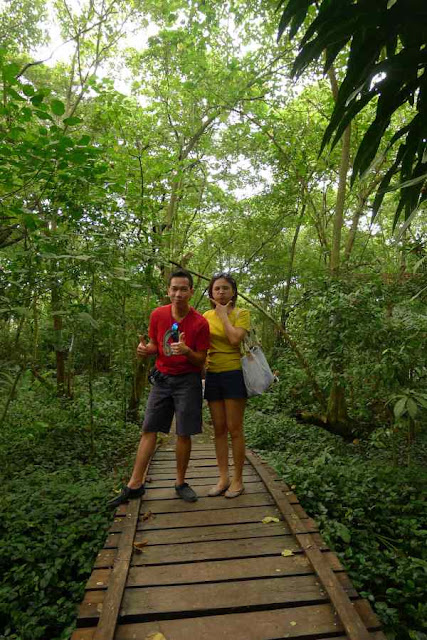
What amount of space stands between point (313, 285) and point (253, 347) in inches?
109

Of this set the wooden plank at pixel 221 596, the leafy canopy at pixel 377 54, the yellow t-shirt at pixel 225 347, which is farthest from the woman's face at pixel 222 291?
the wooden plank at pixel 221 596

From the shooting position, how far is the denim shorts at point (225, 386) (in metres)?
3.54

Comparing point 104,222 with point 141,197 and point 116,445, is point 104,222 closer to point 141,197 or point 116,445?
point 141,197

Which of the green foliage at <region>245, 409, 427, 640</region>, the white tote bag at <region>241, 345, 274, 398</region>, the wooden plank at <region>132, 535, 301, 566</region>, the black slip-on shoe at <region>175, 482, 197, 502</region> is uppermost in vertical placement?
the white tote bag at <region>241, 345, 274, 398</region>

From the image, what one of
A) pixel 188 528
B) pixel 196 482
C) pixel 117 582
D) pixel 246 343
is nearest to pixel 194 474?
pixel 196 482

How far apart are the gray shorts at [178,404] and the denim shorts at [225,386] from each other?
12cm

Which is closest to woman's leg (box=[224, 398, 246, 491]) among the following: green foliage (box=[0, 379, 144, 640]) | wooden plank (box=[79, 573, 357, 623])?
wooden plank (box=[79, 573, 357, 623])

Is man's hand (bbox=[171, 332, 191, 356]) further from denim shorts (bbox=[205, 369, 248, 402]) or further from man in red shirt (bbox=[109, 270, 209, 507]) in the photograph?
denim shorts (bbox=[205, 369, 248, 402])

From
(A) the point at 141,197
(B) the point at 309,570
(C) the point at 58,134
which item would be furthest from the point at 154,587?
(A) the point at 141,197

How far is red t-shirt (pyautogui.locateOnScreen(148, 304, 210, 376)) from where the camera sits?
3455 mm

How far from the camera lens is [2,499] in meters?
3.91

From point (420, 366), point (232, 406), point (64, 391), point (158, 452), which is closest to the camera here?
point (232, 406)

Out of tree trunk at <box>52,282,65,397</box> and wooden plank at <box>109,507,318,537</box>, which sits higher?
tree trunk at <box>52,282,65,397</box>

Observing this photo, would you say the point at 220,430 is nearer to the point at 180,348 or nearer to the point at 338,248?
the point at 180,348
